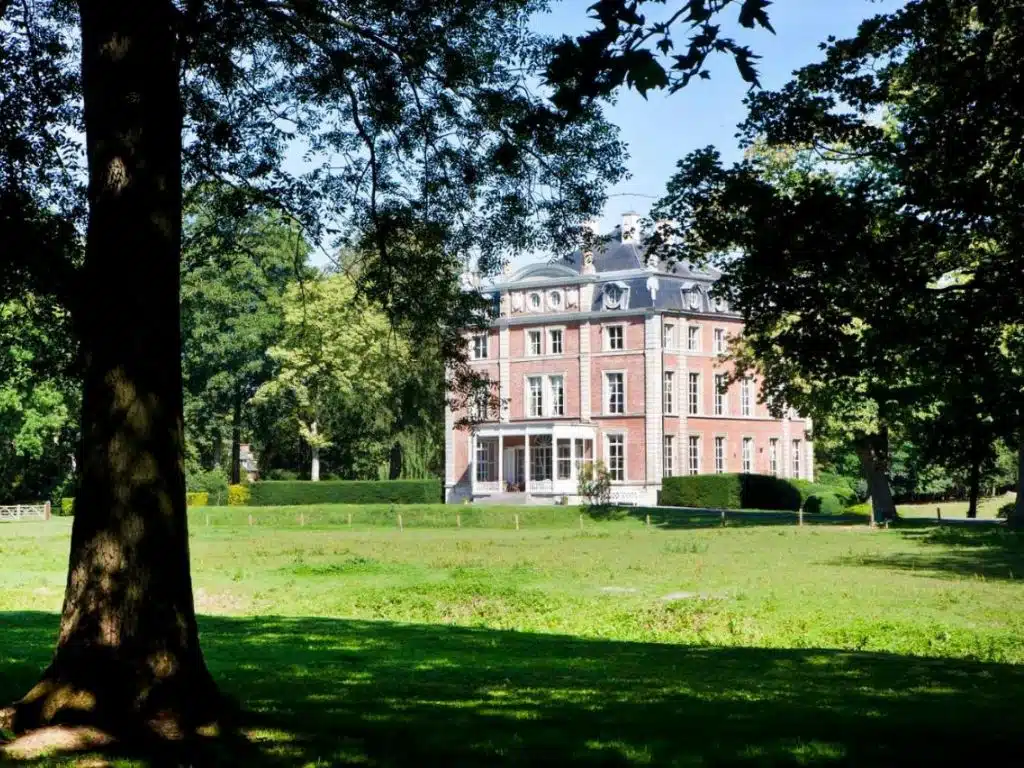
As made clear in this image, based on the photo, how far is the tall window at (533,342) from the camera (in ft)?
223

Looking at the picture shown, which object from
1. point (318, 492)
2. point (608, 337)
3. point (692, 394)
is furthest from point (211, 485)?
point (692, 394)

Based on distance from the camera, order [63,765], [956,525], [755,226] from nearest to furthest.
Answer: [63,765] < [755,226] < [956,525]

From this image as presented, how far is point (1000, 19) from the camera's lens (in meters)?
9.12

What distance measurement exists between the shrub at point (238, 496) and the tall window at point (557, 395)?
661 inches

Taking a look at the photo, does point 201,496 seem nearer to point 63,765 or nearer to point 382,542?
point 382,542

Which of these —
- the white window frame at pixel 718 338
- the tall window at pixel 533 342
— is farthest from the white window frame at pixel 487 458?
the white window frame at pixel 718 338

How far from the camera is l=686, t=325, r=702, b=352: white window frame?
6562cm

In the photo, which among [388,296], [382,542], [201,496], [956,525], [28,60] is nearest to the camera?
[28,60]

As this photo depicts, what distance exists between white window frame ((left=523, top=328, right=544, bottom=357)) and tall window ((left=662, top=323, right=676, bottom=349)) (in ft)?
23.1

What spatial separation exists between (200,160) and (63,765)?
8286mm

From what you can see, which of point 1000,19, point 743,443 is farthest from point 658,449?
point 1000,19

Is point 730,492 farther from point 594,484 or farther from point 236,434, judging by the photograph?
point 236,434

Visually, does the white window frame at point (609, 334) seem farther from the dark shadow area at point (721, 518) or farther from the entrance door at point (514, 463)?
the dark shadow area at point (721, 518)

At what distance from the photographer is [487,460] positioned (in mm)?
67938
